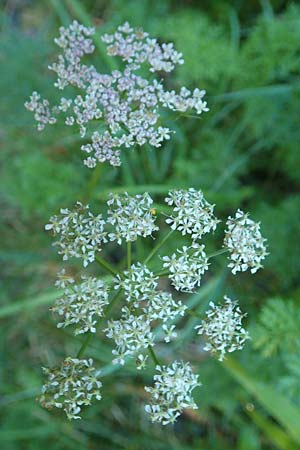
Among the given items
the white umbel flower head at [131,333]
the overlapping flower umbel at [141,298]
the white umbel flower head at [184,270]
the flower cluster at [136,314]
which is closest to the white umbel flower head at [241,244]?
the overlapping flower umbel at [141,298]

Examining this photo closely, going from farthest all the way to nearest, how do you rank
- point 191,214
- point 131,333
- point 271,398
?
point 271,398, point 191,214, point 131,333

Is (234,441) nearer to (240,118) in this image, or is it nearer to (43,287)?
(43,287)

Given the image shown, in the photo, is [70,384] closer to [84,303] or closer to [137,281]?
[84,303]

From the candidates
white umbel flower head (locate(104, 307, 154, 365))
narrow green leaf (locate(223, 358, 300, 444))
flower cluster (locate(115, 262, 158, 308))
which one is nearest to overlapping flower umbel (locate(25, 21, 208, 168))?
flower cluster (locate(115, 262, 158, 308))

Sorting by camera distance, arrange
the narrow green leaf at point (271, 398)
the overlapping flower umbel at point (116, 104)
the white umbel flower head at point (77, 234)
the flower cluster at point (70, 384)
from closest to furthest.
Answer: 1. the flower cluster at point (70, 384)
2. the white umbel flower head at point (77, 234)
3. the overlapping flower umbel at point (116, 104)
4. the narrow green leaf at point (271, 398)

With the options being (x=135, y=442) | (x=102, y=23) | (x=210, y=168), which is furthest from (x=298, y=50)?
(x=135, y=442)

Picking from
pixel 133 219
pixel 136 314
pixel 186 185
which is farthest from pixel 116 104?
pixel 186 185

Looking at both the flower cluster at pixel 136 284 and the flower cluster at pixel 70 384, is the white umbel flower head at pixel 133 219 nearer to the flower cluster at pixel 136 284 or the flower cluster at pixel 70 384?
the flower cluster at pixel 136 284
